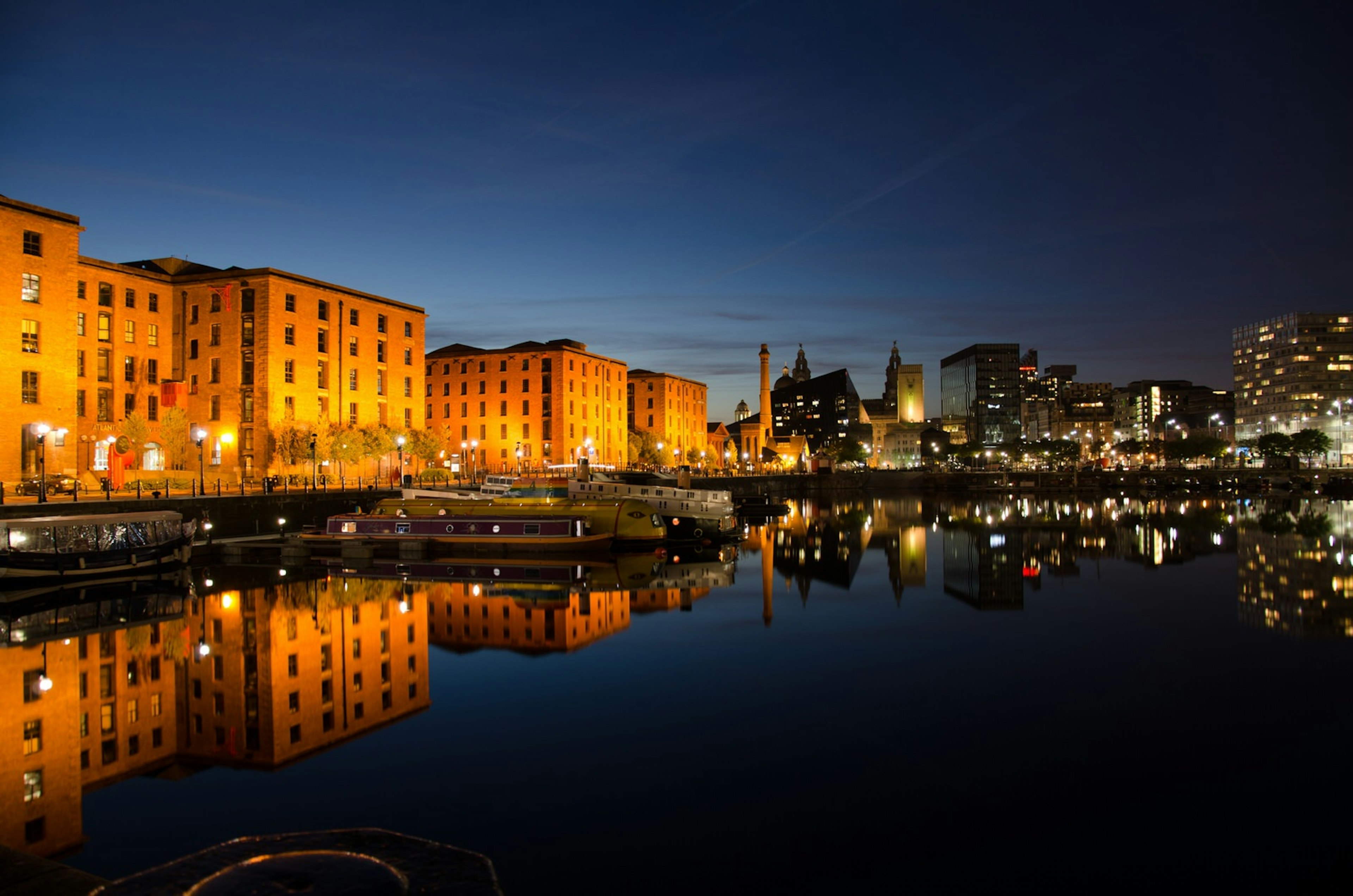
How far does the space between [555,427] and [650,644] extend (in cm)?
7391

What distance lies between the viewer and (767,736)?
12109mm

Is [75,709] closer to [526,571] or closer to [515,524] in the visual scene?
[526,571]

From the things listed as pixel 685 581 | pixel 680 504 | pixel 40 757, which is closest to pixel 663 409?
pixel 680 504

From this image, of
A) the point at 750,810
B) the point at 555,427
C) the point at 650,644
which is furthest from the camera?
the point at 555,427

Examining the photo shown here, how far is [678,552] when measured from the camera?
39062 mm

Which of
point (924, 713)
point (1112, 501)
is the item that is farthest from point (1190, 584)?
point (1112, 501)

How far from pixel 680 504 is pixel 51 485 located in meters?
29.9

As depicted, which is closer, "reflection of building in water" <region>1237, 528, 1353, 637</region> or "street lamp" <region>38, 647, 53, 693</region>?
"street lamp" <region>38, 647, 53, 693</region>

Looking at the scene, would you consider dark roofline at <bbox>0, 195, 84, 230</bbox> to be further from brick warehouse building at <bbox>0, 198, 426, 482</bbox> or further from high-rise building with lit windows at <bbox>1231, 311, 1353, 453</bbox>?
high-rise building with lit windows at <bbox>1231, 311, 1353, 453</bbox>

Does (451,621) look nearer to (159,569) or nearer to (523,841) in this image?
(523,841)

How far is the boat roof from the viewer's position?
2622 centimetres

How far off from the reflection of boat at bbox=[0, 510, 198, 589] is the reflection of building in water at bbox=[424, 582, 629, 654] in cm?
1037

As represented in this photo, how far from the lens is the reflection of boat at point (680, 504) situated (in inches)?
1708

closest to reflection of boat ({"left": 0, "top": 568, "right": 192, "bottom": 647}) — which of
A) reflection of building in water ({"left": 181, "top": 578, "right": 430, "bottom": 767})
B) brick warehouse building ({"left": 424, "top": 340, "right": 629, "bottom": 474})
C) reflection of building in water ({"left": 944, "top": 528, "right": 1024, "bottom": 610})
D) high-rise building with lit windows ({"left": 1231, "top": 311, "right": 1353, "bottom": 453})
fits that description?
reflection of building in water ({"left": 181, "top": 578, "right": 430, "bottom": 767})
